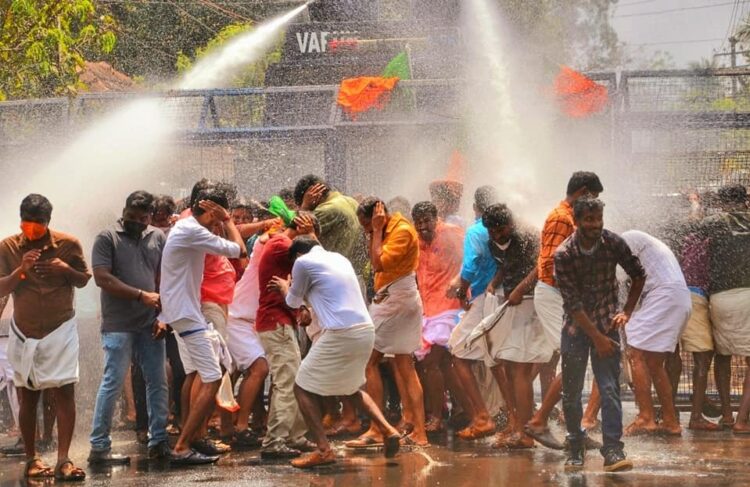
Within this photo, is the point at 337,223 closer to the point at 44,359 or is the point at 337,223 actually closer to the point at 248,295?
the point at 248,295

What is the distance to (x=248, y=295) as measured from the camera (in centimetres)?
916

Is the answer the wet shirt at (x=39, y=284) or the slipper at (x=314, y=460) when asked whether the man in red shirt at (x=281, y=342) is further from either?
the wet shirt at (x=39, y=284)

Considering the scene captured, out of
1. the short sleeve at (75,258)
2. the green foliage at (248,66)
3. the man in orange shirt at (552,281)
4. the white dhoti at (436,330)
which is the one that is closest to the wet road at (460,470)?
the man in orange shirt at (552,281)

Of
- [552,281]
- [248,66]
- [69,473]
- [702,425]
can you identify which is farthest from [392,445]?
[248,66]

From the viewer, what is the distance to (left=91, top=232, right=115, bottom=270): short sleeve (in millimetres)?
8336

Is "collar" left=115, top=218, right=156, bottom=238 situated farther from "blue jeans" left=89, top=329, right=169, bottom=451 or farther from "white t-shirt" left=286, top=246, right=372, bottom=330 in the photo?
"white t-shirt" left=286, top=246, right=372, bottom=330

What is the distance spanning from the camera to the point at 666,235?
409 inches

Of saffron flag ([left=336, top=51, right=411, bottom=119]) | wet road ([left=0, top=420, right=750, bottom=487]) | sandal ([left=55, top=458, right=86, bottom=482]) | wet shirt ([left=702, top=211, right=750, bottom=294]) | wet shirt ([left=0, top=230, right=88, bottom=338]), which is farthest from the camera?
saffron flag ([left=336, top=51, right=411, bottom=119])

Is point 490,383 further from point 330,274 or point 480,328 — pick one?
point 330,274

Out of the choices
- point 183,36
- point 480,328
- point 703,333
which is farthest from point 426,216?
point 183,36

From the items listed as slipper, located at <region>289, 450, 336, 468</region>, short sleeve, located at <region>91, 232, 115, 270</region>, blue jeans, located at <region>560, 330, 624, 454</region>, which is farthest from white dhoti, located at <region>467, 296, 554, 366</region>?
short sleeve, located at <region>91, 232, 115, 270</region>

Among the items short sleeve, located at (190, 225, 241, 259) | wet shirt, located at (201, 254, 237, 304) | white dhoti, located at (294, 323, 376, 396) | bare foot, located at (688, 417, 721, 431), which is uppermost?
short sleeve, located at (190, 225, 241, 259)

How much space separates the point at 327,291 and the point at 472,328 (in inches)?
69.1

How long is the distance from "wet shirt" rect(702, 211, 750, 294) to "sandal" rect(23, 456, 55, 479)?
17.7 feet
